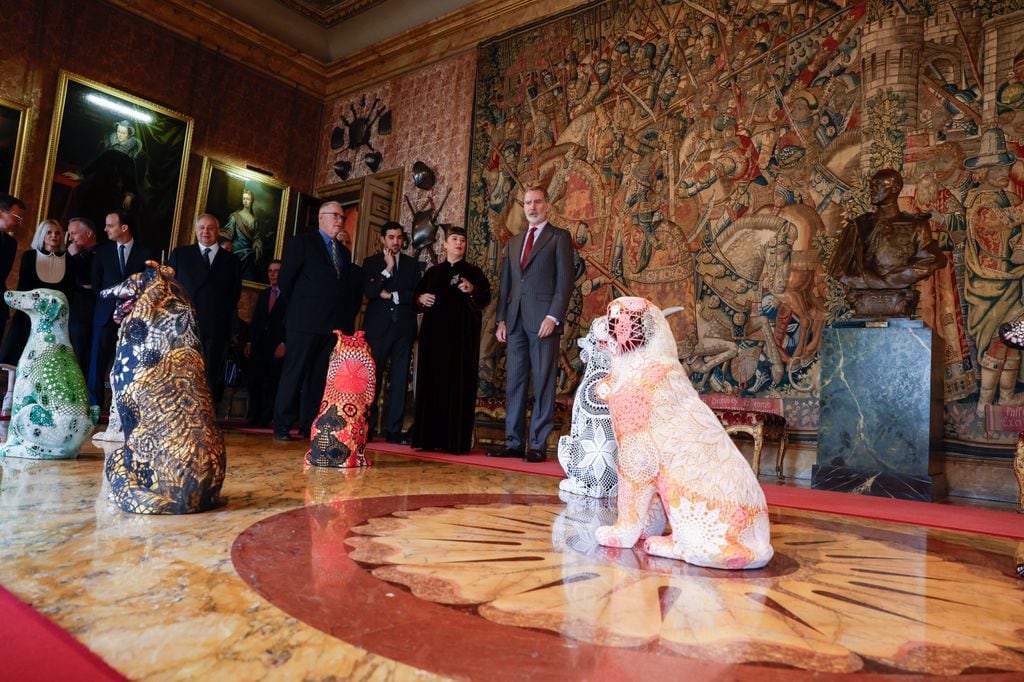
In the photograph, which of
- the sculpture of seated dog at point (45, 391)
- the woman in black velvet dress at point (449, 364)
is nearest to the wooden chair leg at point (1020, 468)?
the woman in black velvet dress at point (449, 364)

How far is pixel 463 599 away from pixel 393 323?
5.43 meters

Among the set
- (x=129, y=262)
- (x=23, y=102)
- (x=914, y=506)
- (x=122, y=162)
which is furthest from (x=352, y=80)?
(x=914, y=506)

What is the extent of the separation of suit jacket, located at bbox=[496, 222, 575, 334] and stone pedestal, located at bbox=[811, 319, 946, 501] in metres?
2.30

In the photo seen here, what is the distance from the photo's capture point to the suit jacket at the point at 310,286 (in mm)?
5910

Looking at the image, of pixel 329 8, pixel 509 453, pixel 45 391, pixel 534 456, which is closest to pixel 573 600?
pixel 45 391

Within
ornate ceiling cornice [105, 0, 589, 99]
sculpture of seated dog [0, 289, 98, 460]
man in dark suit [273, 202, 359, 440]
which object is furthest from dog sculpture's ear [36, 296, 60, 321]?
ornate ceiling cornice [105, 0, 589, 99]

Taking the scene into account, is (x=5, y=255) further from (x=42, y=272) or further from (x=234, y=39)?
(x=234, y=39)

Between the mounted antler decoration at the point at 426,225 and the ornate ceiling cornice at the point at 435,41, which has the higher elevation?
the ornate ceiling cornice at the point at 435,41

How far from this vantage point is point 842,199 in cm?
631

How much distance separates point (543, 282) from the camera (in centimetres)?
584

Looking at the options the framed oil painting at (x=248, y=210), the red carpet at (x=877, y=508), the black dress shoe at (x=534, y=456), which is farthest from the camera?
the framed oil painting at (x=248, y=210)

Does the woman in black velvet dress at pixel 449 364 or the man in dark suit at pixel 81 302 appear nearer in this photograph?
the woman in black velvet dress at pixel 449 364

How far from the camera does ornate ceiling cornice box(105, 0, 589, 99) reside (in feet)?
30.4

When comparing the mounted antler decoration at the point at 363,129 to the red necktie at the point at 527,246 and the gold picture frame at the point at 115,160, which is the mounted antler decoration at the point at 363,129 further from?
the red necktie at the point at 527,246
